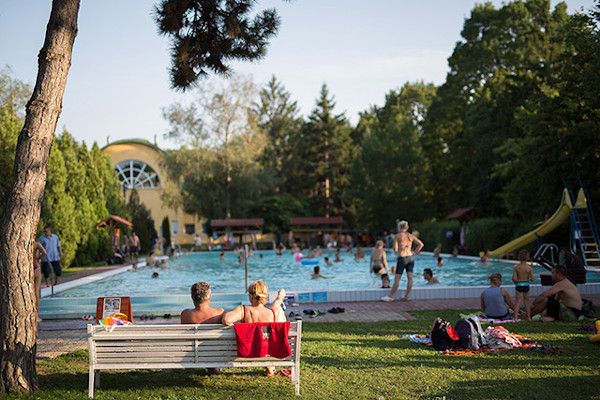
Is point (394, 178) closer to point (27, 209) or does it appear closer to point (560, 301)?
point (560, 301)

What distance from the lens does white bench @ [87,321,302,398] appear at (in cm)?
522

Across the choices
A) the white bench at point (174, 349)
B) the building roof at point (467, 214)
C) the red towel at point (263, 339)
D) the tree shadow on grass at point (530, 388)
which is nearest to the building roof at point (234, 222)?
the building roof at point (467, 214)

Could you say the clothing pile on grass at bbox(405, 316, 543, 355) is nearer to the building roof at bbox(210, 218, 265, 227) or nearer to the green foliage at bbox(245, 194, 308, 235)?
the building roof at bbox(210, 218, 265, 227)

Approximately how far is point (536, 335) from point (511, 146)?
21892 mm

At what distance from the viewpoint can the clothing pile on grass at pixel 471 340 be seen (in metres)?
6.80

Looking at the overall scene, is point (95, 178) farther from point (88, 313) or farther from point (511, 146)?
point (511, 146)

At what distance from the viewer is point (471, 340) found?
6820 millimetres

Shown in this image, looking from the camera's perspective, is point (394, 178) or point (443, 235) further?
point (394, 178)

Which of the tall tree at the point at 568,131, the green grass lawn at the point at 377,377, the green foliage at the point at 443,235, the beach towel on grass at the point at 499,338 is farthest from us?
the green foliage at the point at 443,235

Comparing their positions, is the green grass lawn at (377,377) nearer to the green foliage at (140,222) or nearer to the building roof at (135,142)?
the green foliage at (140,222)

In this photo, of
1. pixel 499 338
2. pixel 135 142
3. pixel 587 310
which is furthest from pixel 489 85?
pixel 135 142

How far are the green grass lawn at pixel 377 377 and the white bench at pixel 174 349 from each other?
30 cm

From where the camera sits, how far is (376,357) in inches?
259

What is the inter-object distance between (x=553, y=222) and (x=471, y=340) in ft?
A: 48.5
